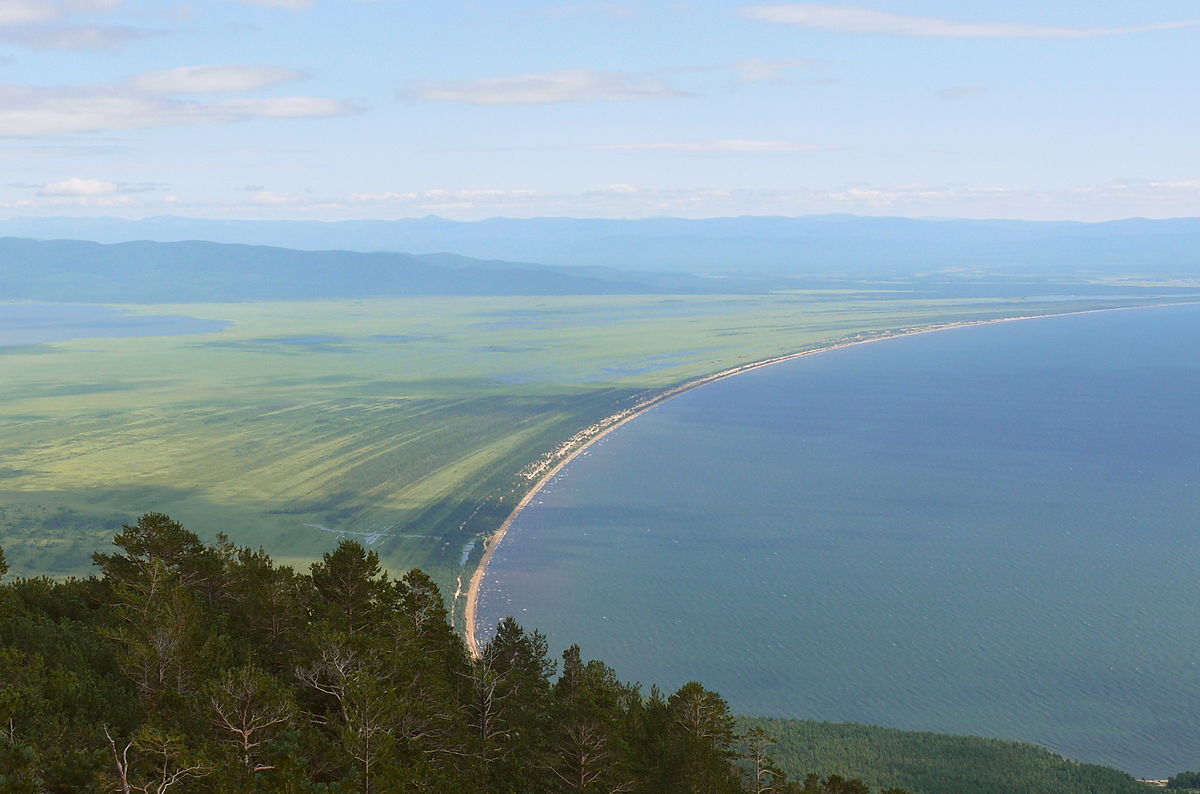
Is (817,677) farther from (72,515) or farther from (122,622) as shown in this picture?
(72,515)

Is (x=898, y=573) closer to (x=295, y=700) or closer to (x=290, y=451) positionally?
(x=295, y=700)

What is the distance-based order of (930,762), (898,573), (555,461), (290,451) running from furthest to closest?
(290,451) → (555,461) → (898,573) → (930,762)

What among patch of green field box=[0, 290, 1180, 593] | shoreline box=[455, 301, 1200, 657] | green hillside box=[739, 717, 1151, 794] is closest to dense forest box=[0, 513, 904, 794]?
green hillside box=[739, 717, 1151, 794]

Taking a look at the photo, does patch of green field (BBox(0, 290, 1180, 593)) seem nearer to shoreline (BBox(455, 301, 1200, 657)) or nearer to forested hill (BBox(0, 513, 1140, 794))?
shoreline (BBox(455, 301, 1200, 657))

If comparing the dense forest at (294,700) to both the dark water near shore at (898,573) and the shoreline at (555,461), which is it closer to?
the shoreline at (555,461)

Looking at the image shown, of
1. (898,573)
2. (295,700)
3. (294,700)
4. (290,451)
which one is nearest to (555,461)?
(290,451)

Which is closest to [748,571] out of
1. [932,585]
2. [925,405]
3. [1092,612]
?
[932,585]
